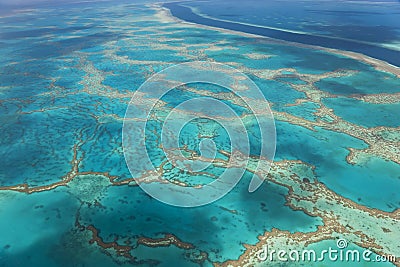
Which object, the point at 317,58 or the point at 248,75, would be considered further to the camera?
the point at 317,58

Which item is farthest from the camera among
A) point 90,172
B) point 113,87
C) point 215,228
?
point 113,87

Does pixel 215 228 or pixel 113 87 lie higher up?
pixel 113 87

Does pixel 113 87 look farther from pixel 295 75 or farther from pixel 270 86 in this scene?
pixel 295 75

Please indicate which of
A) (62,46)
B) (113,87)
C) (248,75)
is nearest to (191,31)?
(62,46)

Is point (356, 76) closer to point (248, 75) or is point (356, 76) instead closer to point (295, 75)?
point (295, 75)

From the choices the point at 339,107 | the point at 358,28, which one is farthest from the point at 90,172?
the point at 358,28

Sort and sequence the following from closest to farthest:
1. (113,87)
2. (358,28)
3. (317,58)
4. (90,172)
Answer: (90,172)
(113,87)
(317,58)
(358,28)
